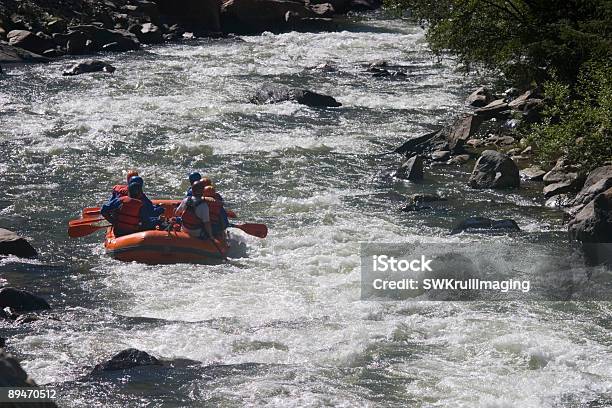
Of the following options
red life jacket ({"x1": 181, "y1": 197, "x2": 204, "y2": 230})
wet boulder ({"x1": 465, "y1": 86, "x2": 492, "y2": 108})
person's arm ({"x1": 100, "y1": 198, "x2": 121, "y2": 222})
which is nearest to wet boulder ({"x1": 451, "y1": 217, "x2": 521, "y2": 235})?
red life jacket ({"x1": 181, "y1": 197, "x2": 204, "y2": 230})

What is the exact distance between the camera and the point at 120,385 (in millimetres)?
9828

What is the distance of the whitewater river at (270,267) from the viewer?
10.1 m

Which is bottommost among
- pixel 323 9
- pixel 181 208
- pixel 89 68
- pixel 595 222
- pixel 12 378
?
pixel 595 222

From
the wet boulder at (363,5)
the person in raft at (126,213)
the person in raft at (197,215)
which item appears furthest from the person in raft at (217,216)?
the wet boulder at (363,5)

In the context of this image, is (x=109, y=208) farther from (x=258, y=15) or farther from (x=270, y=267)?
(x=258, y=15)

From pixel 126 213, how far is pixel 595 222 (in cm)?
653

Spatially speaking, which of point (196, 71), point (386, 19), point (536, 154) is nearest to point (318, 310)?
point (536, 154)

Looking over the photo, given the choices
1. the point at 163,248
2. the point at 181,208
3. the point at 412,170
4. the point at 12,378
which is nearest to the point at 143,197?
the point at 181,208

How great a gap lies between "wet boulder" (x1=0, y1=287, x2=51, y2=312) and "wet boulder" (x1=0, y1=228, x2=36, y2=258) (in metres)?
1.99

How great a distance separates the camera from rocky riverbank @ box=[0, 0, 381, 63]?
92.4 ft

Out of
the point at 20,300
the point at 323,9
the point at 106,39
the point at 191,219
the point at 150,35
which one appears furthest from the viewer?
the point at 323,9

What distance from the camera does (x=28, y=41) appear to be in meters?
27.8

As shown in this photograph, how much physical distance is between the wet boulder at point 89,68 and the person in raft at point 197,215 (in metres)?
12.5

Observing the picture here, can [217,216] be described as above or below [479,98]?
below
